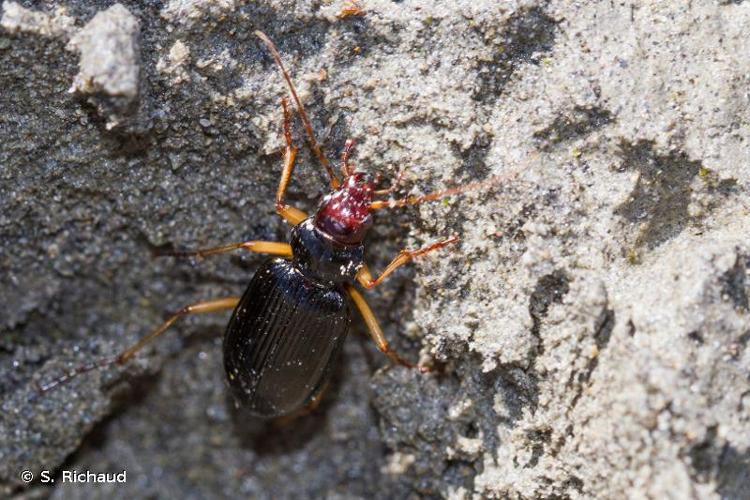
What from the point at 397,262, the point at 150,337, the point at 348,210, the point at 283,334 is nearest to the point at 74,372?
the point at 150,337

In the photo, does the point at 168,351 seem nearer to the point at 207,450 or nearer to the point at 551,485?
the point at 207,450

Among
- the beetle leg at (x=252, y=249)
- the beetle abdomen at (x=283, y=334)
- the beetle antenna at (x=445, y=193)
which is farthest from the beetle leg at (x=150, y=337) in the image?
the beetle antenna at (x=445, y=193)

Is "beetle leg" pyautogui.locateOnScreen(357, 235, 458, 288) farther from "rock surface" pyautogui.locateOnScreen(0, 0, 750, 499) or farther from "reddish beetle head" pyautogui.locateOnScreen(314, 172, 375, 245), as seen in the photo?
"reddish beetle head" pyautogui.locateOnScreen(314, 172, 375, 245)

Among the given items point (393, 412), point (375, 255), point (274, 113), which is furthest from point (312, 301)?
point (274, 113)

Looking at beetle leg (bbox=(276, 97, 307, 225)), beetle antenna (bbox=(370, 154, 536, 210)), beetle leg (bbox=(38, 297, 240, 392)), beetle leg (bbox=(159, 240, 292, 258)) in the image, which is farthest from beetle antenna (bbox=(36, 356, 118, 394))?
beetle antenna (bbox=(370, 154, 536, 210))

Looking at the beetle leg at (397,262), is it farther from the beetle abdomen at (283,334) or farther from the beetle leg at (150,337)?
the beetle leg at (150,337)
